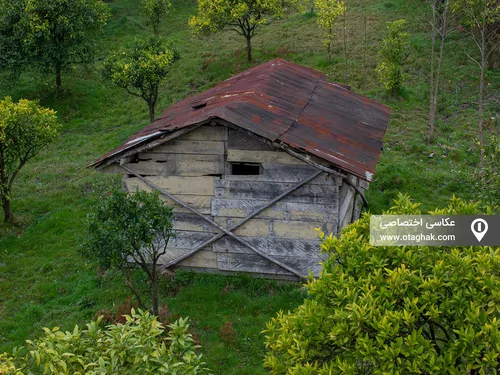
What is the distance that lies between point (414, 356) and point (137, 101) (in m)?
26.4

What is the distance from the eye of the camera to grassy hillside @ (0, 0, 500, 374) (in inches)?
462

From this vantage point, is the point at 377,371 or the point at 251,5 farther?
the point at 251,5

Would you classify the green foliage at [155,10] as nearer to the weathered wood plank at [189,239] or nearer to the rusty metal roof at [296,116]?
the rusty metal roof at [296,116]

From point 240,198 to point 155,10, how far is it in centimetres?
2717

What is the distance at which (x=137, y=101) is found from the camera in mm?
29750

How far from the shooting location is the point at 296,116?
1318cm

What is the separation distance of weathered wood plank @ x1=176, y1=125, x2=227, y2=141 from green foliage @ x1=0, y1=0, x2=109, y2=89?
1816 cm

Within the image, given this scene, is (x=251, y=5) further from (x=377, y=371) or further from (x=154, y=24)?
(x=377, y=371)

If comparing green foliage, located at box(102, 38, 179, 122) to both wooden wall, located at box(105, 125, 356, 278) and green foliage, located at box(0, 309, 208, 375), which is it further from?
green foliage, located at box(0, 309, 208, 375)

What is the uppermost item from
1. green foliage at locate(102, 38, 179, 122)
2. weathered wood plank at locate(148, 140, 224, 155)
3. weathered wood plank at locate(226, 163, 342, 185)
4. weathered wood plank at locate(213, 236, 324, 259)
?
green foliage at locate(102, 38, 179, 122)

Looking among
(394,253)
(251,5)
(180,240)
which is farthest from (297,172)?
(251,5)

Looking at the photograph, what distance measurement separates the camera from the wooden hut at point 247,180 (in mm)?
11742

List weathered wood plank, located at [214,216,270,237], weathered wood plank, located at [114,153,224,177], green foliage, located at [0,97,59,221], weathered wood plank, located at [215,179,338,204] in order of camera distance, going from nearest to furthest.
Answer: weathered wood plank, located at [215,179,338,204], weathered wood plank, located at [214,216,270,237], weathered wood plank, located at [114,153,224,177], green foliage, located at [0,97,59,221]
